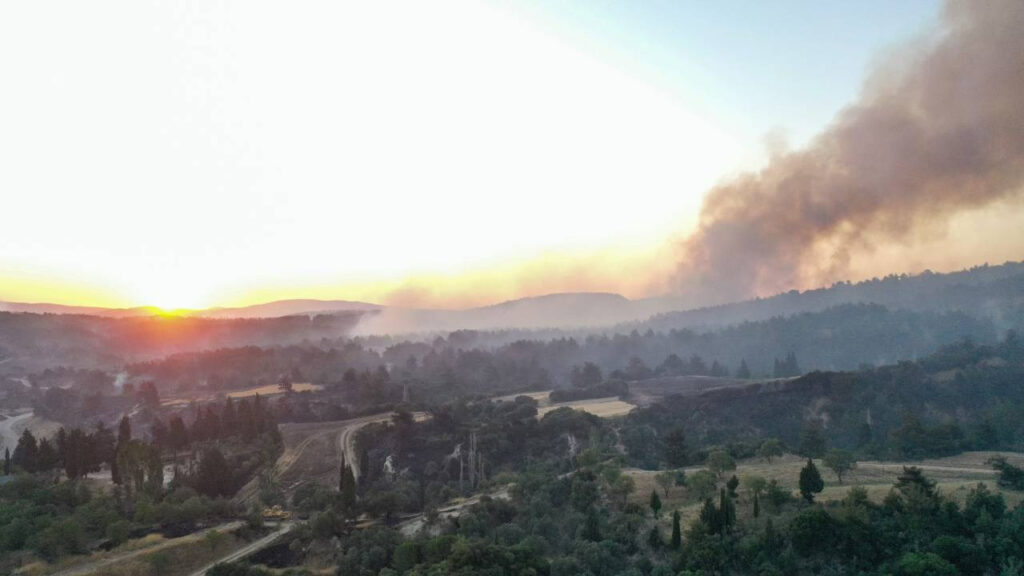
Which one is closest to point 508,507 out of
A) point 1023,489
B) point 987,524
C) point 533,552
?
point 533,552

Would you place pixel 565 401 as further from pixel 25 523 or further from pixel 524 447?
pixel 25 523

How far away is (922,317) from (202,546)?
138 m

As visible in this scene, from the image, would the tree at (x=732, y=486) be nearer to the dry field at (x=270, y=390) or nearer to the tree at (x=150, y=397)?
the dry field at (x=270, y=390)

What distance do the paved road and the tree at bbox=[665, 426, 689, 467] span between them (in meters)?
25.9

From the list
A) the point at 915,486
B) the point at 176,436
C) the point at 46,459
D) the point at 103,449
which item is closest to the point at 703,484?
the point at 915,486

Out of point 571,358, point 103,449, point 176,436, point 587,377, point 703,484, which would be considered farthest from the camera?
point 571,358

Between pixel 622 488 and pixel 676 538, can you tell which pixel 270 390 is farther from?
pixel 676 538

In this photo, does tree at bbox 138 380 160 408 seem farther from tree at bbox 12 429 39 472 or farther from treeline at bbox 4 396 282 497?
tree at bbox 12 429 39 472

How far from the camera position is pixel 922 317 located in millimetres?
131875

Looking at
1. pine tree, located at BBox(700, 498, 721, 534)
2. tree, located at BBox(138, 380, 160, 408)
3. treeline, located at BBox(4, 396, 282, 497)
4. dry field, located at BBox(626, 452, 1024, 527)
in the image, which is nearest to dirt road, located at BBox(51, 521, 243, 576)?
treeline, located at BBox(4, 396, 282, 497)

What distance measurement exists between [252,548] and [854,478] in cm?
3303

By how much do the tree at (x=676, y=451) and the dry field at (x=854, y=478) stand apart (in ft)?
4.09

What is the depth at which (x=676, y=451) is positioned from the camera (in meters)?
48.1

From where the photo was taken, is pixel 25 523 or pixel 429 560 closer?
pixel 429 560
